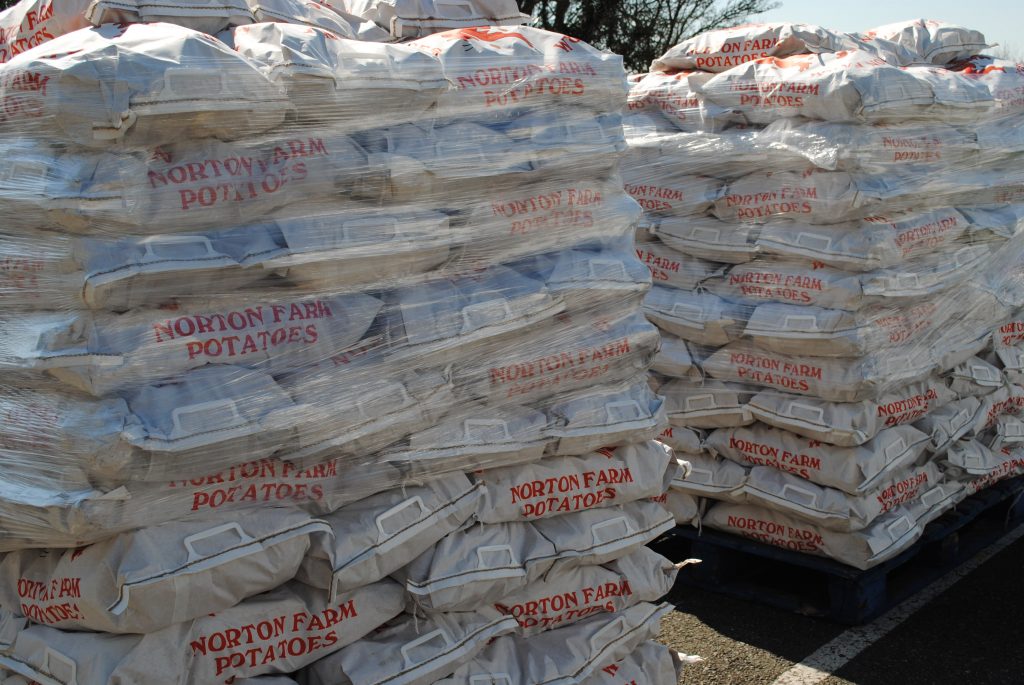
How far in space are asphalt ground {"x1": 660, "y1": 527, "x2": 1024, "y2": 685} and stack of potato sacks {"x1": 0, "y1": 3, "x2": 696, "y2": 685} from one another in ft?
3.44

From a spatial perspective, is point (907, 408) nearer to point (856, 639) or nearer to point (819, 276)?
point (819, 276)

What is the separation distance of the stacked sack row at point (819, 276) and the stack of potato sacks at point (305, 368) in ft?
4.84

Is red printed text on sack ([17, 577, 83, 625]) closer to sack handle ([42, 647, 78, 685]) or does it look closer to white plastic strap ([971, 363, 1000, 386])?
sack handle ([42, 647, 78, 685])

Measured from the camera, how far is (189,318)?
2432mm

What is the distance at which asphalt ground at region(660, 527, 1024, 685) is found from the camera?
4004 mm

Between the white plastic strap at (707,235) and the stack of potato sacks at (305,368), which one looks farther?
the white plastic strap at (707,235)

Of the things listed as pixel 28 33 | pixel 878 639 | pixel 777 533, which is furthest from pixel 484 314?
pixel 878 639

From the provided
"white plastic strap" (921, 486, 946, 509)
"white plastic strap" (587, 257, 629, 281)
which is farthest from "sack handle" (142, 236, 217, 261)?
"white plastic strap" (921, 486, 946, 509)

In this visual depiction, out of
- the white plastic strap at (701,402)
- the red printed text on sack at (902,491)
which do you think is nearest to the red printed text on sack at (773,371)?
the white plastic strap at (701,402)

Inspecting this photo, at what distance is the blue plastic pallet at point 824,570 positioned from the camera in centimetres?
445

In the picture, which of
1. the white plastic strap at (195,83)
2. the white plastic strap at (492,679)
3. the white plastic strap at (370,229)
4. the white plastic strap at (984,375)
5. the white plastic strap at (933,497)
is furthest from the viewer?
the white plastic strap at (984,375)

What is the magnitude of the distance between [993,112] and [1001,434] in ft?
5.10

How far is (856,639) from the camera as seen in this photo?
14.1 feet

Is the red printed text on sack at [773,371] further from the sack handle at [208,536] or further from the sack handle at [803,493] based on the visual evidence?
the sack handle at [208,536]
